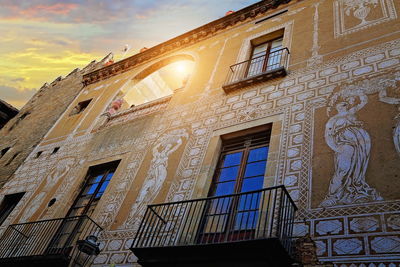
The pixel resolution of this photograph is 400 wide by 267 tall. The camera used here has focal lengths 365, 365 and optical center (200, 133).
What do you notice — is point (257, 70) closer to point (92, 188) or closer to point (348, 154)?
point (348, 154)

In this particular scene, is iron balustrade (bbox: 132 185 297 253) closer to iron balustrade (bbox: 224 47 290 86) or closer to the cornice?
iron balustrade (bbox: 224 47 290 86)

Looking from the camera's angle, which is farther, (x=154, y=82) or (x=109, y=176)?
(x=154, y=82)

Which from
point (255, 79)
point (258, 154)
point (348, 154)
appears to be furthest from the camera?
point (255, 79)

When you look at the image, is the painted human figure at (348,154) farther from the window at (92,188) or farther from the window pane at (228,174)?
the window at (92,188)

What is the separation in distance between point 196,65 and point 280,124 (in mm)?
5129

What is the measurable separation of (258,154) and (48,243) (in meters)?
5.21

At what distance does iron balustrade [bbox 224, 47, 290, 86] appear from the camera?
942cm

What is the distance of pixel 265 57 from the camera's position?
Result: 32.9 feet

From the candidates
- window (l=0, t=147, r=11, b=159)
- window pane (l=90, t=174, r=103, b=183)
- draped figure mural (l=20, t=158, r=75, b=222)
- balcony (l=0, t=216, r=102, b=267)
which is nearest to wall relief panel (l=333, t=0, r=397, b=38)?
window pane (l=90, t=174, r=103, b=183)

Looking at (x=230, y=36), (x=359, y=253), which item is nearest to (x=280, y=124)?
(x=359, y=253)

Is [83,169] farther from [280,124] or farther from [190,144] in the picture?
[280,124]

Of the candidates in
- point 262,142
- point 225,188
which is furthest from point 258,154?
point 225,188

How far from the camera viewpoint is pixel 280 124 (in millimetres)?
7152

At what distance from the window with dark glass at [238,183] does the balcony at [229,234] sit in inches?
0.7
